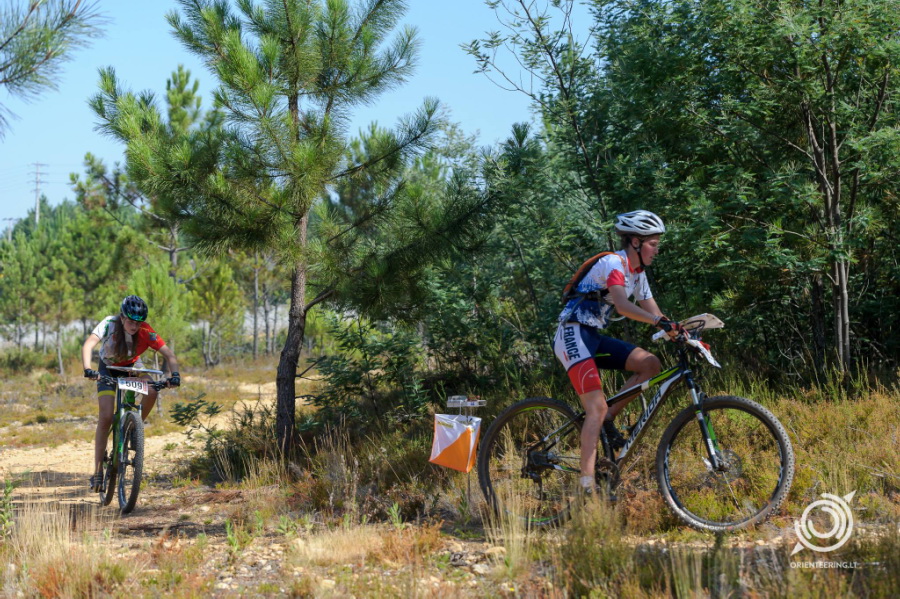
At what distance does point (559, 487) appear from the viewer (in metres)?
5.24

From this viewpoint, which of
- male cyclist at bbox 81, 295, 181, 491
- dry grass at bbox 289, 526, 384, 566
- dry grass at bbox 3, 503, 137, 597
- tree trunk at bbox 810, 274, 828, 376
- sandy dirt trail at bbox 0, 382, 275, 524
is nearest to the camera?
dry grass at bbox 3, 503, 137, 597

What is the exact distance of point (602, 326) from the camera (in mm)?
4805

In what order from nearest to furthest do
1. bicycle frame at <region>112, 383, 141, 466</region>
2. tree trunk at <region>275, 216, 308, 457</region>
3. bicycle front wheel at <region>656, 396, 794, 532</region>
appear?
bicycle front wheel at <region>656, 396, 794, 532</region> → bicycle frame at <region>112, 383, 141, 466</region> → tree trunk at <region>275, 216, 308, 457</region>

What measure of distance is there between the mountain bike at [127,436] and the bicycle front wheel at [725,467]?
14.4 ft

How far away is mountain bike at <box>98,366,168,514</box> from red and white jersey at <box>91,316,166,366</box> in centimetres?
16

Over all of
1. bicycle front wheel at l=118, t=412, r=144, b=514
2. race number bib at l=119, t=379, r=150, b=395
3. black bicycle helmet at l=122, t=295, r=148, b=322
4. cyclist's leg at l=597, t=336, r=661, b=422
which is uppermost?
black bicycle helmet at l=122, t=295, r=148, b=322

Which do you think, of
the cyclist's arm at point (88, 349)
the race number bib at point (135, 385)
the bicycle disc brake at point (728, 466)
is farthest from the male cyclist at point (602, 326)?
the cyclist's arm at point (88, 349)

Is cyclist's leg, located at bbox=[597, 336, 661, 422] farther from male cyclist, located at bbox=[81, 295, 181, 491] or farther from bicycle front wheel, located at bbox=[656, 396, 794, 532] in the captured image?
male cyclist, located at bbox=[81, 295, 181, 491]

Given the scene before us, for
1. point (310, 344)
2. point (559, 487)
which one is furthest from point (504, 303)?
point (310, 344)

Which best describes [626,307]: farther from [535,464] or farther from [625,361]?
[535,464]

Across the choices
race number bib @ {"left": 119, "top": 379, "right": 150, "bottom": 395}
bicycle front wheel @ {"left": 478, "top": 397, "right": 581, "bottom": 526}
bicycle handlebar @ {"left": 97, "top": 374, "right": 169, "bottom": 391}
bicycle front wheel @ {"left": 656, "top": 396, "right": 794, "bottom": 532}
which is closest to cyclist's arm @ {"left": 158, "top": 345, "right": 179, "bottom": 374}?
bicycle handlebar @ {"left": 97, "top": 374, "right": 169, "bottom": 391}

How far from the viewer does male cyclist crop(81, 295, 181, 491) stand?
6758mm

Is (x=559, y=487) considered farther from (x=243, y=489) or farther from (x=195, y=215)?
(x=195, y=215)

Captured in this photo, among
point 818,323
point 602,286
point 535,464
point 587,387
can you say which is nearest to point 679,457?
point 587,387
